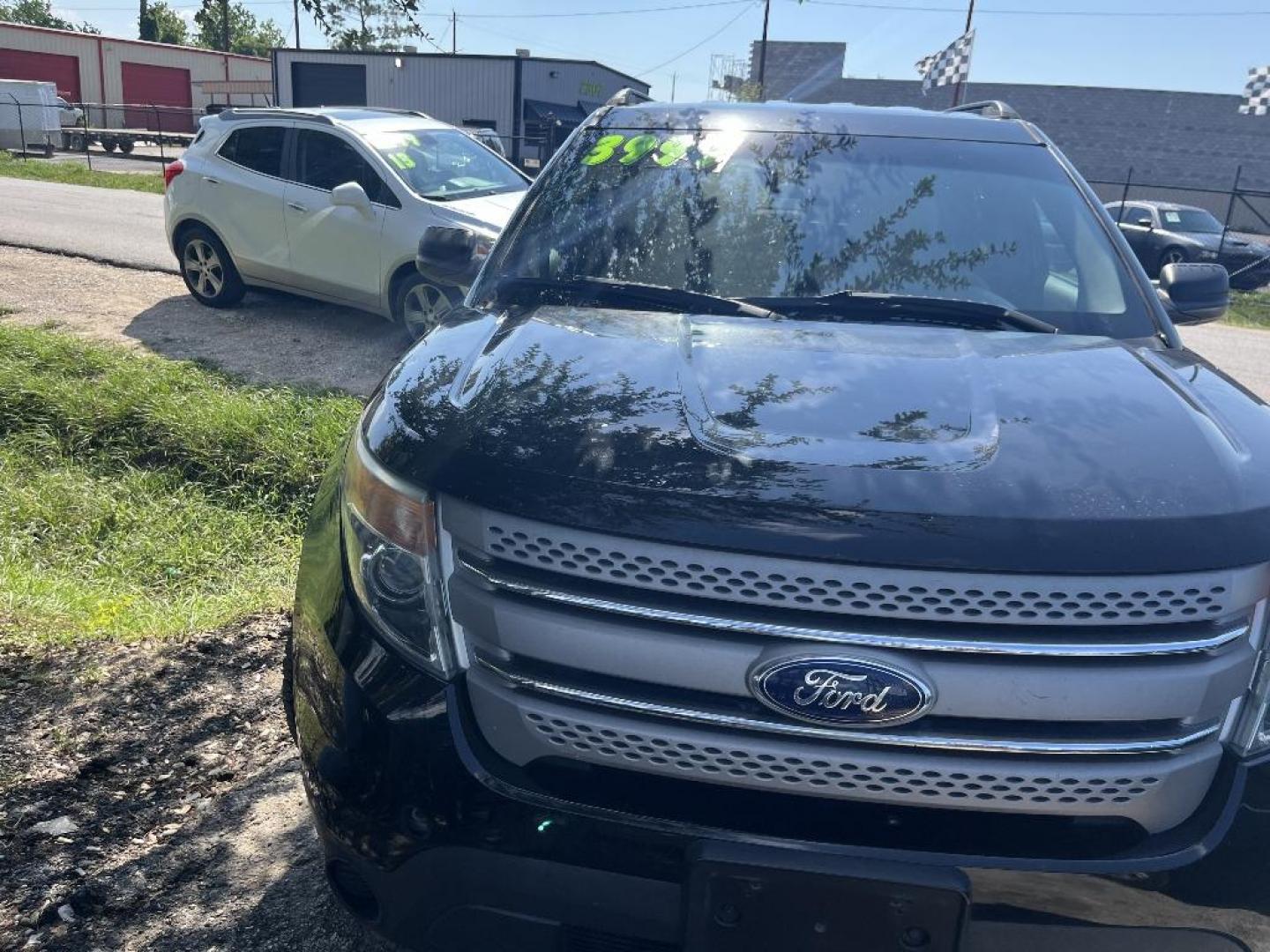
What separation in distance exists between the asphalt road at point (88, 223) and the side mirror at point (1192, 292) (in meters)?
9.88

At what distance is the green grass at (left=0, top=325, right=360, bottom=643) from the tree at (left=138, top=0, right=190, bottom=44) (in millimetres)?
70051

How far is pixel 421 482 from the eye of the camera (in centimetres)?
176

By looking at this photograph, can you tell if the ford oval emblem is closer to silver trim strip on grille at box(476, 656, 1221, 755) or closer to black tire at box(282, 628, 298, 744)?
silver trim strip on grille at box(476, 656, 1221, 755)

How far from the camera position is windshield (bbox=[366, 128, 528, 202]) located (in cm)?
812

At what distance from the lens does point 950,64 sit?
2619 centimetres

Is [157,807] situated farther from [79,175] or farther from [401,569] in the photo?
[79,175]

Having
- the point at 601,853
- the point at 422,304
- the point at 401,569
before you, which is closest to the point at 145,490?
the point at 422,304

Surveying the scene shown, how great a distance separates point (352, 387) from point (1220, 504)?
18.8 feet

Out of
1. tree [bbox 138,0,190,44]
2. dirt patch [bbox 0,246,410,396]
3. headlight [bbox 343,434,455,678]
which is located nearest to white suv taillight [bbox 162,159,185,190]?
dirt patch [bbox 0,246,410,396]

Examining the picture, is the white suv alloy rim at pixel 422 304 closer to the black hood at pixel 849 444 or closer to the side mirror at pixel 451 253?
the side mirror at pixel 451 253

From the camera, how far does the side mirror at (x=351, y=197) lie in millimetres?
7648

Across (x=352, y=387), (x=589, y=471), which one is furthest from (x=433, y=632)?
(x=352, y=387)

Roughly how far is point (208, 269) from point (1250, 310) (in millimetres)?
14232

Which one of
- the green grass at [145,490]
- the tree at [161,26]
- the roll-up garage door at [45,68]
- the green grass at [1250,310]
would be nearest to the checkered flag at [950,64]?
the green grass at [1250,310]
